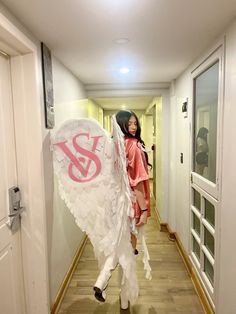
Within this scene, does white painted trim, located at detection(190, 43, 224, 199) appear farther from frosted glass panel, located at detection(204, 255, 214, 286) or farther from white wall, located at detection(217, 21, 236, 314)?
frosted glass panel, located at detection(204, 255, 214, 286)

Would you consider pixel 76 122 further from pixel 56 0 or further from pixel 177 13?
pixel 177 13

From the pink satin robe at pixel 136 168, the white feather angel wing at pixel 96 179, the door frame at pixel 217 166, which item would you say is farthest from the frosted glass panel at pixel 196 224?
the white feather angel wing at pixel 96 179

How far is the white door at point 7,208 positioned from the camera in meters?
1.48

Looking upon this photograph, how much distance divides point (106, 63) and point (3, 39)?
3.61 feet

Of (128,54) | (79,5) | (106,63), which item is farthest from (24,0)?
(106,63)

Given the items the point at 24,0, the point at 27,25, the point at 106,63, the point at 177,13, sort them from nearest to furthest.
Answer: the point at 24,0
the point at 177,13
the point at 27,25
the point at 106,63

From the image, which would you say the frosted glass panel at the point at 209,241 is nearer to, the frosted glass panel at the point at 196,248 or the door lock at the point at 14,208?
the frosted glass panel at the point at 196,248

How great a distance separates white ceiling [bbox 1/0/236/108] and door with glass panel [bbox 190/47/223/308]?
0.24 metres

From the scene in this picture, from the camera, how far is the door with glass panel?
176 cm

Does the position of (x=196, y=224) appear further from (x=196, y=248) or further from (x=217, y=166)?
(x=217, y=166)

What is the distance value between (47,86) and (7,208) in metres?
0.90

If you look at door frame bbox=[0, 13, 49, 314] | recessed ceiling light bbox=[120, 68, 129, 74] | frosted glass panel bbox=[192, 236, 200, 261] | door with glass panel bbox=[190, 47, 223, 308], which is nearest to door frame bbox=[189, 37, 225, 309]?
door with glass panel bbox=[190, 47, 223, 308]

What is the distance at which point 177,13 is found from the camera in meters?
1.33

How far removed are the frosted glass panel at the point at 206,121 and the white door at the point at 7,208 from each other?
4.73ft
